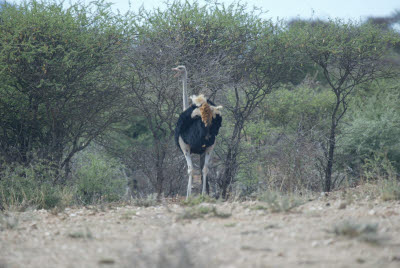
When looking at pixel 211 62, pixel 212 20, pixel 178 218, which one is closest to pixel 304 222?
pixel 178 218

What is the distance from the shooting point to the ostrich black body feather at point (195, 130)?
31.7ft

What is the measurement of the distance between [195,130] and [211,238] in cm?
440

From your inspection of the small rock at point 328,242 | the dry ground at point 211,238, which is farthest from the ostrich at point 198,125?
the small rock at point 328,242

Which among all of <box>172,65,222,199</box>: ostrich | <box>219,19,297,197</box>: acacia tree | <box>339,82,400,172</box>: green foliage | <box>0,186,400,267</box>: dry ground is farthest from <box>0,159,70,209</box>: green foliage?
<box>339,82,400,172</box>: green foliage

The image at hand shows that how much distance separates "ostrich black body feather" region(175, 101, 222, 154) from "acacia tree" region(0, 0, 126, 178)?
3879 millimetres

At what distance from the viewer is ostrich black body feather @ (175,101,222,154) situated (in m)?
9.65

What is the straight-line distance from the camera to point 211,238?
18.1 feet

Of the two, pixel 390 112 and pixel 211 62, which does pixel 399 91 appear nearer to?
pixel 390 112

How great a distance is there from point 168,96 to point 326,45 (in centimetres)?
465

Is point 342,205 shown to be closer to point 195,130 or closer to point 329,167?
point 195,130

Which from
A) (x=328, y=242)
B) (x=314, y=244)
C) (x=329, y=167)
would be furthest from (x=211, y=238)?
(x=329, y=167)

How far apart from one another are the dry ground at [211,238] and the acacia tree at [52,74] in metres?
5.60

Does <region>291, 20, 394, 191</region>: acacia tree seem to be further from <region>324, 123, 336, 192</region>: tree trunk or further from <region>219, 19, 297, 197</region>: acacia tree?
<region>219, 19, 297, 197</region>: acacia tree

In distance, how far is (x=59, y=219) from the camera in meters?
7.44
